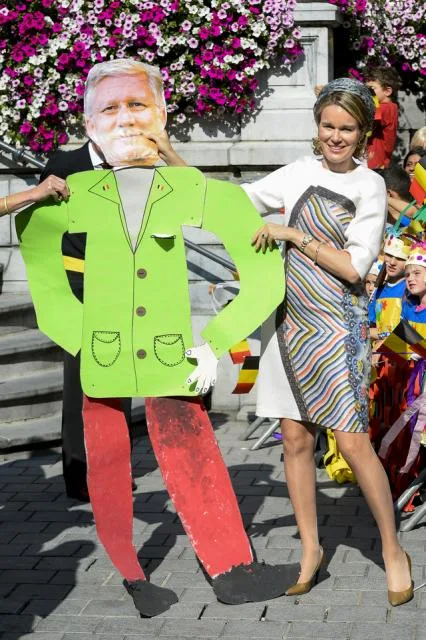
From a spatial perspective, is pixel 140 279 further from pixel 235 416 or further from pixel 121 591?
pixel 235 416

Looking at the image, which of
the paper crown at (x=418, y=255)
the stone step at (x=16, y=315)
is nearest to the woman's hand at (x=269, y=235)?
the paper crown at (x=418, y=255)

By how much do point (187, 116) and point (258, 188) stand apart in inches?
148

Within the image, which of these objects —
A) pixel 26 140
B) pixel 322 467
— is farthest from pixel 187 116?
pixel 322 467

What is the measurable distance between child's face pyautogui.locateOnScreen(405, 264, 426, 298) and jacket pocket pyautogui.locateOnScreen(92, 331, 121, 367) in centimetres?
183

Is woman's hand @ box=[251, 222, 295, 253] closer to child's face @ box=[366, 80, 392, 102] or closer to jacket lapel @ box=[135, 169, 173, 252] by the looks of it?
jacket lapel @ box=[135, 169, 173, 252]

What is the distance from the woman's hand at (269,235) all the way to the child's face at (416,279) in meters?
1.44

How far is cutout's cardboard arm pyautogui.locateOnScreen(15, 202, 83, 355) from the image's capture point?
15.8ft

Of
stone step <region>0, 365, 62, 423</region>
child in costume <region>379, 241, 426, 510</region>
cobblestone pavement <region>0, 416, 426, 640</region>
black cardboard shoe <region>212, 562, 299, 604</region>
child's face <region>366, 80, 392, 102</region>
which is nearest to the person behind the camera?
cobblestone pavement <region>0, 416, 426, 640</region>

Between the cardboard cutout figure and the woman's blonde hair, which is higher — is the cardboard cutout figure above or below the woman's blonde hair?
below

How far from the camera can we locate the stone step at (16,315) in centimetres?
821

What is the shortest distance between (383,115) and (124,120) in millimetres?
4610

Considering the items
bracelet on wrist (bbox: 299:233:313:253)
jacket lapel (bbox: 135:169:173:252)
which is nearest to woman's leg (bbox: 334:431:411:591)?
bracelet on wrist (bbox: 299:233:313:253)

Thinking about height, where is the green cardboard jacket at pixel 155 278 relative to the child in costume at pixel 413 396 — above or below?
above

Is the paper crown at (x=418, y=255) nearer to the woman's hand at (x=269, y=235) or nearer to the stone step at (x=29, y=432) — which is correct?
the woman's hand at (x=269, y=235)
